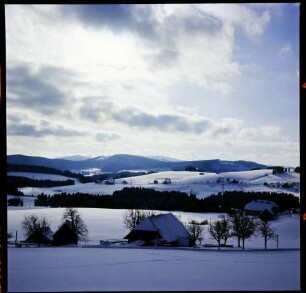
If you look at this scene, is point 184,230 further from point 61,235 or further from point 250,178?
point 250,178

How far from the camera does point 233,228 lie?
8.95 meters

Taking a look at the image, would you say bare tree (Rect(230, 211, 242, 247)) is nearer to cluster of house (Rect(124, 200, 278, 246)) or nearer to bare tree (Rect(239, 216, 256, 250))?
bare tree (Rect(239, 216, 256, 250))

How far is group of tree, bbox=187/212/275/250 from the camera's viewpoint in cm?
860

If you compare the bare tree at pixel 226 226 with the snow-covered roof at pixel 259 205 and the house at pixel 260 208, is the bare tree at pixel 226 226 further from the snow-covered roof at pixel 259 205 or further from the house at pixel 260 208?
the snow-covered roof at pixel 259 205

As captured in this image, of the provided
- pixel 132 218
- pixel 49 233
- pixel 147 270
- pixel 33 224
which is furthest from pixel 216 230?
pixel 147 270

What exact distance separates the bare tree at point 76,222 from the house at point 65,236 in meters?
0.12

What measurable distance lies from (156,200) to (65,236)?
10.9ft

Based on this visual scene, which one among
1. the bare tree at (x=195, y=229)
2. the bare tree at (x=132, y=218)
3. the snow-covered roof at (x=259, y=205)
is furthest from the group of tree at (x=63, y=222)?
the snow-covered roof at (x=259, y=205)

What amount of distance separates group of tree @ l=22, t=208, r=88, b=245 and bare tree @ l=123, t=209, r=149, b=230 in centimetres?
152

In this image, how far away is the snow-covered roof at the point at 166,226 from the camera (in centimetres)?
881

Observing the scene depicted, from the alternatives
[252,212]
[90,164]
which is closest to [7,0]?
[90,164]

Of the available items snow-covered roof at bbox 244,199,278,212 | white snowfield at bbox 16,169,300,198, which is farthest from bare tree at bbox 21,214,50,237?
snow-covered roof at bbox 244,199,278,212

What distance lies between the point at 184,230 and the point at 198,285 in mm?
5607

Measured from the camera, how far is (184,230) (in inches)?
352
